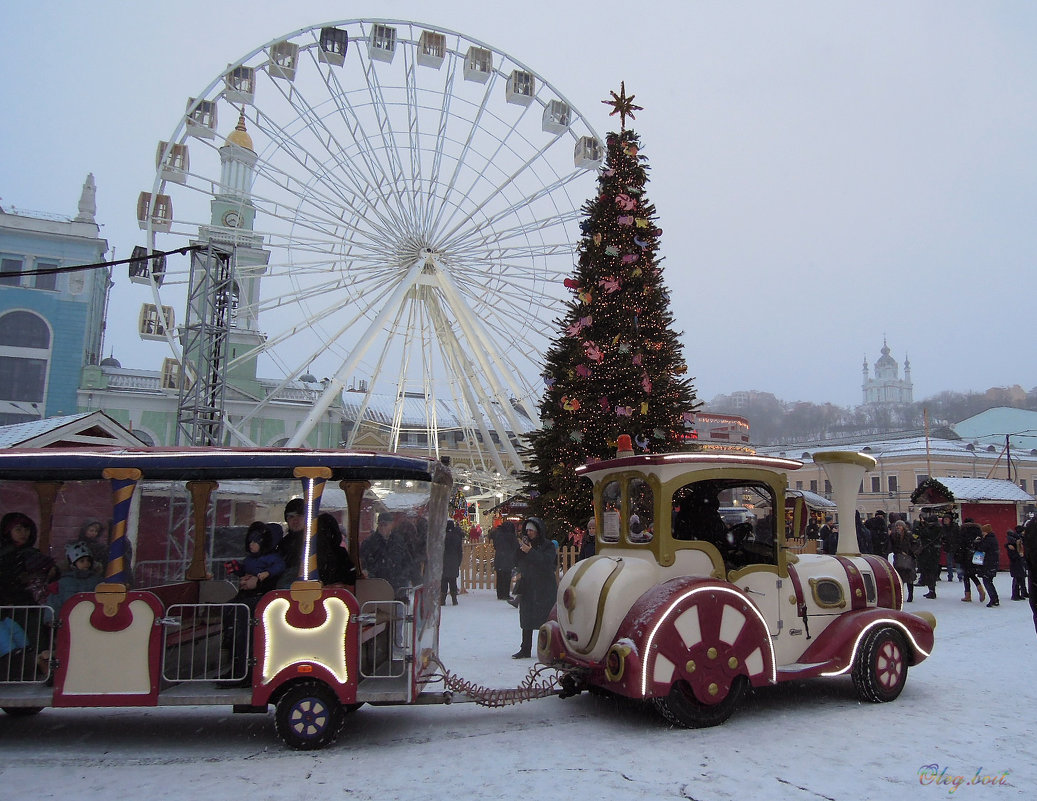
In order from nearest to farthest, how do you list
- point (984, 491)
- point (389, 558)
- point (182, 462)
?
point (182, 462) < point (389, 558) < point (984, 491)

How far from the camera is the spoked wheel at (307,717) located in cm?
555

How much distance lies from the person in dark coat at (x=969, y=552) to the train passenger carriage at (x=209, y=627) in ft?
37.4

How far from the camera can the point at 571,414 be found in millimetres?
13812

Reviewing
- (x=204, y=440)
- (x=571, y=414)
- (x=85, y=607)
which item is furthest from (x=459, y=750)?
(x=204, y=440)

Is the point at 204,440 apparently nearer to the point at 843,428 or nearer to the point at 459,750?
the point at 459,750

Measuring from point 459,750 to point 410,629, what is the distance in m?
0.94

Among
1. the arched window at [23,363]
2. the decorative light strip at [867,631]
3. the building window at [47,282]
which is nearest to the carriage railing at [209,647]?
the decorative light strip at [867,631]

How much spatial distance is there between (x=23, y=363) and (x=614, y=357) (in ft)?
118

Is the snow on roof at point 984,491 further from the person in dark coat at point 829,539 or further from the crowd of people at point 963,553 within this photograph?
the crowd of people at point 963,553

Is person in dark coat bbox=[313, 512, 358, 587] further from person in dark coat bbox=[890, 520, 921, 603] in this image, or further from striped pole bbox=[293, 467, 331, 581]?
person in dark coat bbox=[890, 520, 921, 603]

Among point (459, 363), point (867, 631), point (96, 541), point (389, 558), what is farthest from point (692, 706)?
point (459, 363)

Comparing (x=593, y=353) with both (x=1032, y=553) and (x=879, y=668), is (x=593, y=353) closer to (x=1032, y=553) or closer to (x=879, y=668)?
(x=879, y=668)

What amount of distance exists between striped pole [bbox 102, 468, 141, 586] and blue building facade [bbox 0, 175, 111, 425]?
37.4 m

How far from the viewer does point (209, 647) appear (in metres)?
5.96
